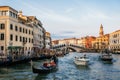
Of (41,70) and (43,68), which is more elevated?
(43,68)

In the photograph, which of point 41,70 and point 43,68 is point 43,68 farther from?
point 41,70

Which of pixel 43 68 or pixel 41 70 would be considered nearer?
pixel 41 70

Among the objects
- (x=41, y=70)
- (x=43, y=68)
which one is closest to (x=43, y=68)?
(x=43, y=68)

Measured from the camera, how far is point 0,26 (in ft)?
131

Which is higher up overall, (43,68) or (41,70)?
(43,68)

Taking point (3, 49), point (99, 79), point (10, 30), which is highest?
point (10, 30)

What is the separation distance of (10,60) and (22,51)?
466 inches

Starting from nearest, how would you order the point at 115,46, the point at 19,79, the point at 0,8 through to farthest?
the point at 19,79, the point at 0,8, the point at 115,46

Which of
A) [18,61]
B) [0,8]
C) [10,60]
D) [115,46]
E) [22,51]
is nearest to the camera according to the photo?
[10,60]

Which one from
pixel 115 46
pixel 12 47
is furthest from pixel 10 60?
pixel 115 46

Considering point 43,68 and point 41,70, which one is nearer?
point 41,70

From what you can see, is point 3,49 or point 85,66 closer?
point 85,66

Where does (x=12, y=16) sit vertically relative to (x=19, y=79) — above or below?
above

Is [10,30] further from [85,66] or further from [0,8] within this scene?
[85,66]
